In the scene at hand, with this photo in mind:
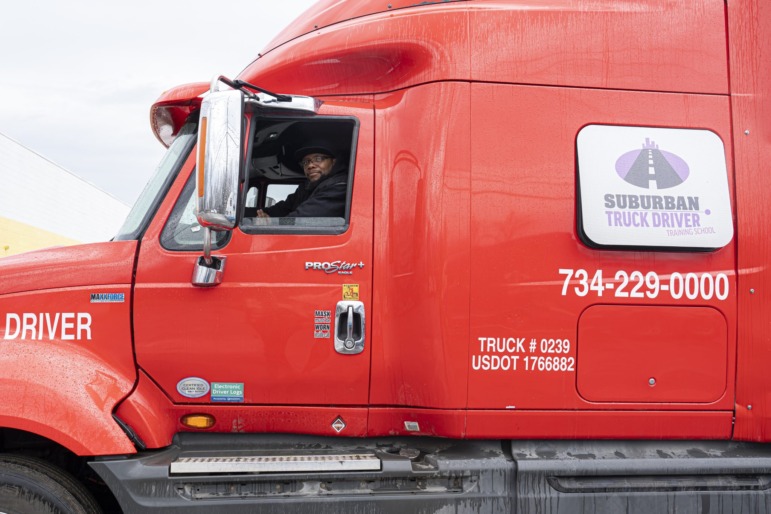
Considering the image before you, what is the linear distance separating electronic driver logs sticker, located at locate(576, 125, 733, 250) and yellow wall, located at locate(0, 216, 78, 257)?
61.1 feet

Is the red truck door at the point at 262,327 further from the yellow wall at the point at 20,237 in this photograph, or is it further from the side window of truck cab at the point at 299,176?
the yellow wall at the point at 20,237

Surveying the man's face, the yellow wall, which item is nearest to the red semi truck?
the man's face

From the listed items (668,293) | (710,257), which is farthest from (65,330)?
(710,257)

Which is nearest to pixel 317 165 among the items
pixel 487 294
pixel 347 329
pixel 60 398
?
pixel 347 329

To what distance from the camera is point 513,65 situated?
3.36 metres

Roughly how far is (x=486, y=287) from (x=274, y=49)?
1.79 metres

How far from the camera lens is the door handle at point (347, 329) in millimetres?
3262

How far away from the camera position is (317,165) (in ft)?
11.8

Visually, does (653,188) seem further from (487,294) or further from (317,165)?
(317,165)

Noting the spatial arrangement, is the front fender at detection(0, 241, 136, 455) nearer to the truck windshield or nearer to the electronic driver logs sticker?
the truck windshield

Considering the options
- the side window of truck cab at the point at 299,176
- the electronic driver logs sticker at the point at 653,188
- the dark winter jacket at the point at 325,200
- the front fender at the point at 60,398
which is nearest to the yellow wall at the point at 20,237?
the front fender at the point at 60,398

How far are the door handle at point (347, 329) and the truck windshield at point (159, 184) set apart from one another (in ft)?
3.60

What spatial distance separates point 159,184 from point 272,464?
1.56m

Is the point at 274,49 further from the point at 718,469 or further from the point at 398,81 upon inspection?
the point at 718,469
